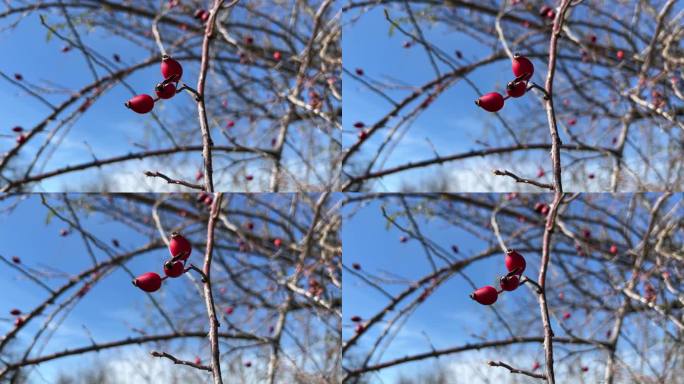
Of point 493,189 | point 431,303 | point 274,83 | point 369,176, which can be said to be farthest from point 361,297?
point 274,83

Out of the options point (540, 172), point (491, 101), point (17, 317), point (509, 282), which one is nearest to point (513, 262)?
point (509, 282)

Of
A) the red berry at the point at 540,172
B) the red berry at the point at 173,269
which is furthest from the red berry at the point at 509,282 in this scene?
the red berry at the point at 540,172

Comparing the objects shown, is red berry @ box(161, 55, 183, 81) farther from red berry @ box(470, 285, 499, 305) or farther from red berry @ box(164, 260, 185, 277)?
red berry @ box(470, 285, 499, 305)

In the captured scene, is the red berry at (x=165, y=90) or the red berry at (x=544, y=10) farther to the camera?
the red berry at (x=544, y=10)

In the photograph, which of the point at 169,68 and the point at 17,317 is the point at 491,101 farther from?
the point at 17,317

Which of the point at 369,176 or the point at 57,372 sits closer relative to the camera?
the point at 57,372

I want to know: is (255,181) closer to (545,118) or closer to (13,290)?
(13,290)

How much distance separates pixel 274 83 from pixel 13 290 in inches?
24.2

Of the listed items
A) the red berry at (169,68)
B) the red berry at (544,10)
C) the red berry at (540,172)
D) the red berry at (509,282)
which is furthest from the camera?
the red berry at (544,10)

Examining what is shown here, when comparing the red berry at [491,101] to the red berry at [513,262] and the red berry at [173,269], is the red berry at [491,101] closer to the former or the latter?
the red berry at [513,262]

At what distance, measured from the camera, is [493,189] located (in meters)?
1.60

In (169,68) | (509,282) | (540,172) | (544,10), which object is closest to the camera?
(509,282)

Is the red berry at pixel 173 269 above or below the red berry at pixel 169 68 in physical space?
below

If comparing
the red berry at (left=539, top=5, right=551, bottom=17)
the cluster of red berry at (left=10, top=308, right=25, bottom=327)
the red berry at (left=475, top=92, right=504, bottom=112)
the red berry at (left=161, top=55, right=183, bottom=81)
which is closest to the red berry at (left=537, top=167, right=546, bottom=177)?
the red berry at (left=539, top=5, right=551, bottom=17)
